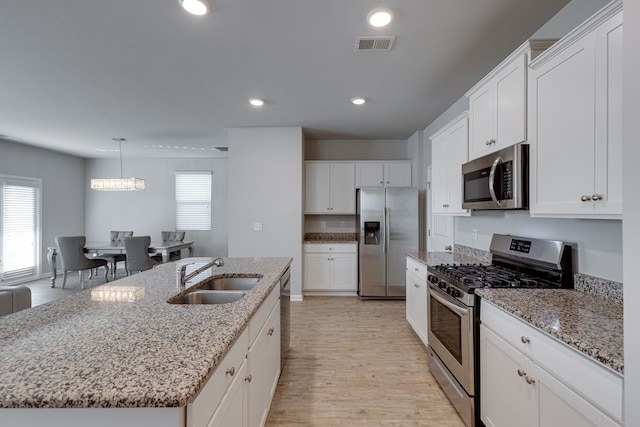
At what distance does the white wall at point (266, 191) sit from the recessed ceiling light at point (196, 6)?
2.55 m

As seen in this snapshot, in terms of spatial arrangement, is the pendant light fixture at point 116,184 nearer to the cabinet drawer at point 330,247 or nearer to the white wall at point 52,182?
the white wall at point 52,182

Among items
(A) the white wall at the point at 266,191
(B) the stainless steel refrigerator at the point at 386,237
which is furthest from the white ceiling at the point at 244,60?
(B) the stainless steel refrigerator at the point at 386,237

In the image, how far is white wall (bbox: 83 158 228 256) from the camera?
6.79 metres

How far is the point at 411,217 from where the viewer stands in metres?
4.44

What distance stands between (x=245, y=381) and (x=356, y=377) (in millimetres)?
1379

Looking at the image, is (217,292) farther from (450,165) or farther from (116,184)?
(116,184)

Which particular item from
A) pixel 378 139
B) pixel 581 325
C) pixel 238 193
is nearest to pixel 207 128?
pixel 238 193

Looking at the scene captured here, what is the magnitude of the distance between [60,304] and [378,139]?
16.0 feet

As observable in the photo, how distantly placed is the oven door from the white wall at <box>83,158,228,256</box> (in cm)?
546

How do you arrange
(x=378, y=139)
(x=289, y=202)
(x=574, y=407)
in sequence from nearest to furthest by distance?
(x=574, y=407) → (x=289, y=202) → (x=378, y=139)

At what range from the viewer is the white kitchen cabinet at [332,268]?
466 cm

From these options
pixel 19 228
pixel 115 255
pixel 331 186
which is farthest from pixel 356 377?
pixel 19 228

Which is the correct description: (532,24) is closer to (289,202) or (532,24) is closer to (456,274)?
(456,274)

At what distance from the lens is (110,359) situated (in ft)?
2.91
